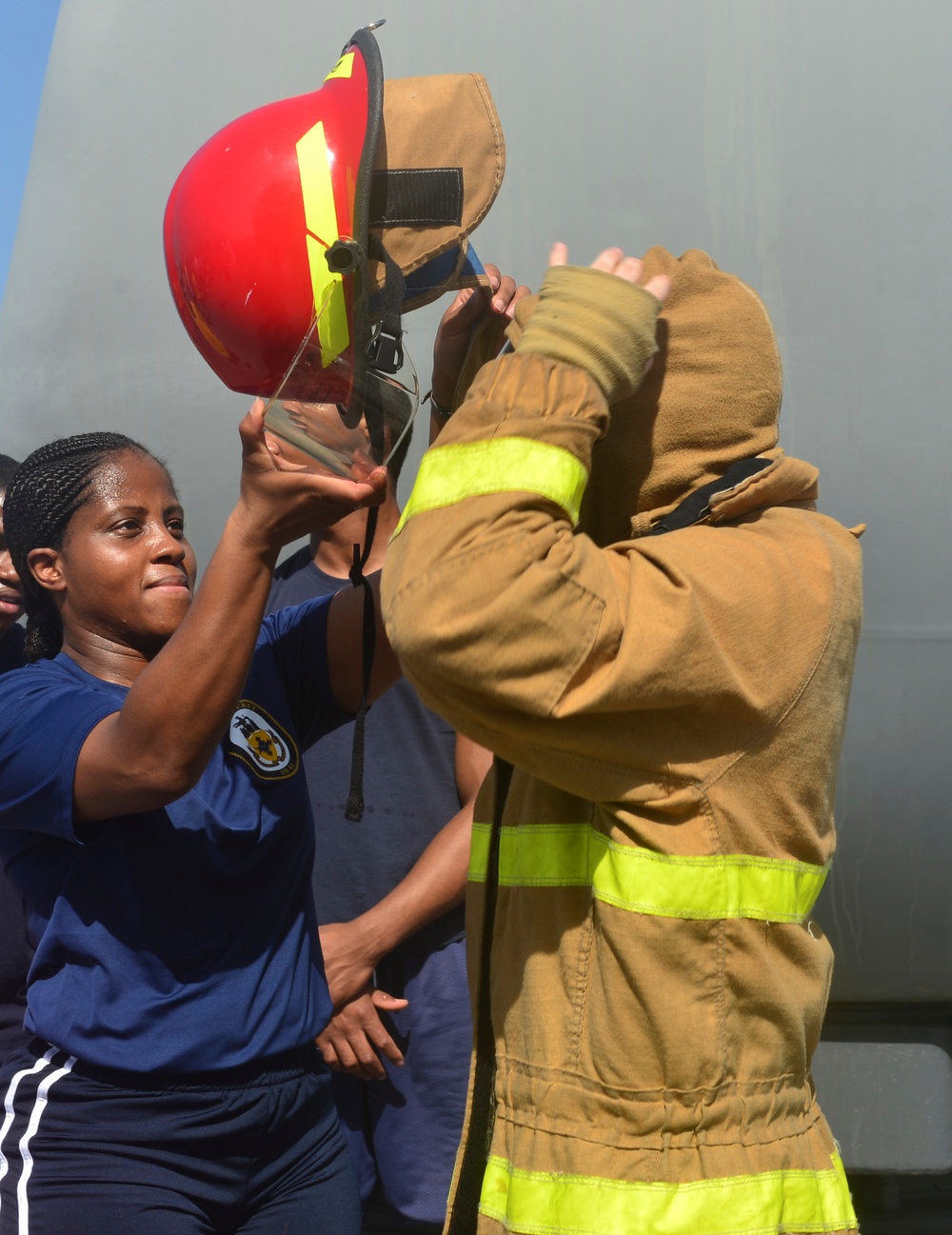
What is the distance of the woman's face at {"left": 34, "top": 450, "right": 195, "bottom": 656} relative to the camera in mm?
1842

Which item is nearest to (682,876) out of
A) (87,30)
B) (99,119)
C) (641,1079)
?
(641,1079)

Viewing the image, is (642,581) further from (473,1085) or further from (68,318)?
(68,318)

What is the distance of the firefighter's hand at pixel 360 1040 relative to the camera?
7.31ft

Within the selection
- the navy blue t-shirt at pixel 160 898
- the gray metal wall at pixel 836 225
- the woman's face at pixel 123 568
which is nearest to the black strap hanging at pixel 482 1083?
the navy blue t-shirt at pixel 160 898

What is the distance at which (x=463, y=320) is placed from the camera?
1728mm

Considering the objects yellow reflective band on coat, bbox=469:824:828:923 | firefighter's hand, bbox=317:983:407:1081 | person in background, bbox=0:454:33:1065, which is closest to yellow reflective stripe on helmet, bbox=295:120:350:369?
yellow reflective band on coat, bbox=469:824:828:923

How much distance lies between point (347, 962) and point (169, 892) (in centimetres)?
63

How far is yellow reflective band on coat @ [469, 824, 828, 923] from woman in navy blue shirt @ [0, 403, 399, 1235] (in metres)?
0.48

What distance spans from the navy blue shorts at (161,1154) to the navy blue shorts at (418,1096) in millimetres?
512

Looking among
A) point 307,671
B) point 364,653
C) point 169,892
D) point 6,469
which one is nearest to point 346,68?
point 364,653

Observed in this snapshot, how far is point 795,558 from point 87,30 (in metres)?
2.24

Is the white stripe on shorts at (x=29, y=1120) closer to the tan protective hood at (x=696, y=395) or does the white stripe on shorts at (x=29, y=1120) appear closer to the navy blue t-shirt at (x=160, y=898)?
the navy blue t-shirt at (x=160, y=898)

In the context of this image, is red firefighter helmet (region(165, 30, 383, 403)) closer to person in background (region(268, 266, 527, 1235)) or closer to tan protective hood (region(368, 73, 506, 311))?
tan protective hood (region(368, 73, 506, 311))

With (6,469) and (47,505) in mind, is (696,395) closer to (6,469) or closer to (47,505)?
(47,505)
